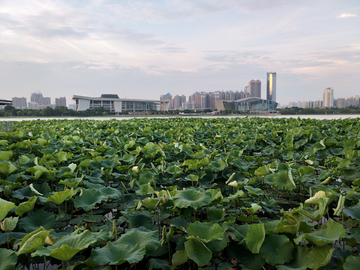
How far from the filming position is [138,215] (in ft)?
5.70

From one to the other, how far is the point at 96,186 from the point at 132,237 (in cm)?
100

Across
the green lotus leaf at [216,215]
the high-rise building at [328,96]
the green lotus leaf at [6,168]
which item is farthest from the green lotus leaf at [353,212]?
the high-rise building at [328,96]

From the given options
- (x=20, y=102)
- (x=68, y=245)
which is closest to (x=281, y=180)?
(x=68, y=245)

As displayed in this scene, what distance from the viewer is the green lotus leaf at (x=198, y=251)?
4.11 ft

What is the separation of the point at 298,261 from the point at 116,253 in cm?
97

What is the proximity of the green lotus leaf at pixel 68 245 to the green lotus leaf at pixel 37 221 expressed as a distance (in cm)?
53

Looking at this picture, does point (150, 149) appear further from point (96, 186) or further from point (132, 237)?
point (132, 237)

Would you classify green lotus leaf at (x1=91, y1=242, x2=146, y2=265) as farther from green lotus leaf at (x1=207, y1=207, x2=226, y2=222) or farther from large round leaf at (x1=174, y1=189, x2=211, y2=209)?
green lotus leaf at (x1=207, y1=207, x2=226, y2=222)

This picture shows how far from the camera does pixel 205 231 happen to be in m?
1.38

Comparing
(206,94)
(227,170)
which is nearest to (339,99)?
(206,94)

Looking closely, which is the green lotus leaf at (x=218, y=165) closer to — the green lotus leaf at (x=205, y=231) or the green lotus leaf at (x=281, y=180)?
the green lotus leaf at (x=281, y=180)

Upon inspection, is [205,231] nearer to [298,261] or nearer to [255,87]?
[298,261]

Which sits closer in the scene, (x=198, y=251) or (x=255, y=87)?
(x=198, y=251)

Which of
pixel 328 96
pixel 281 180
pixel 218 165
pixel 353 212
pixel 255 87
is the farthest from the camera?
pixel 255 87
